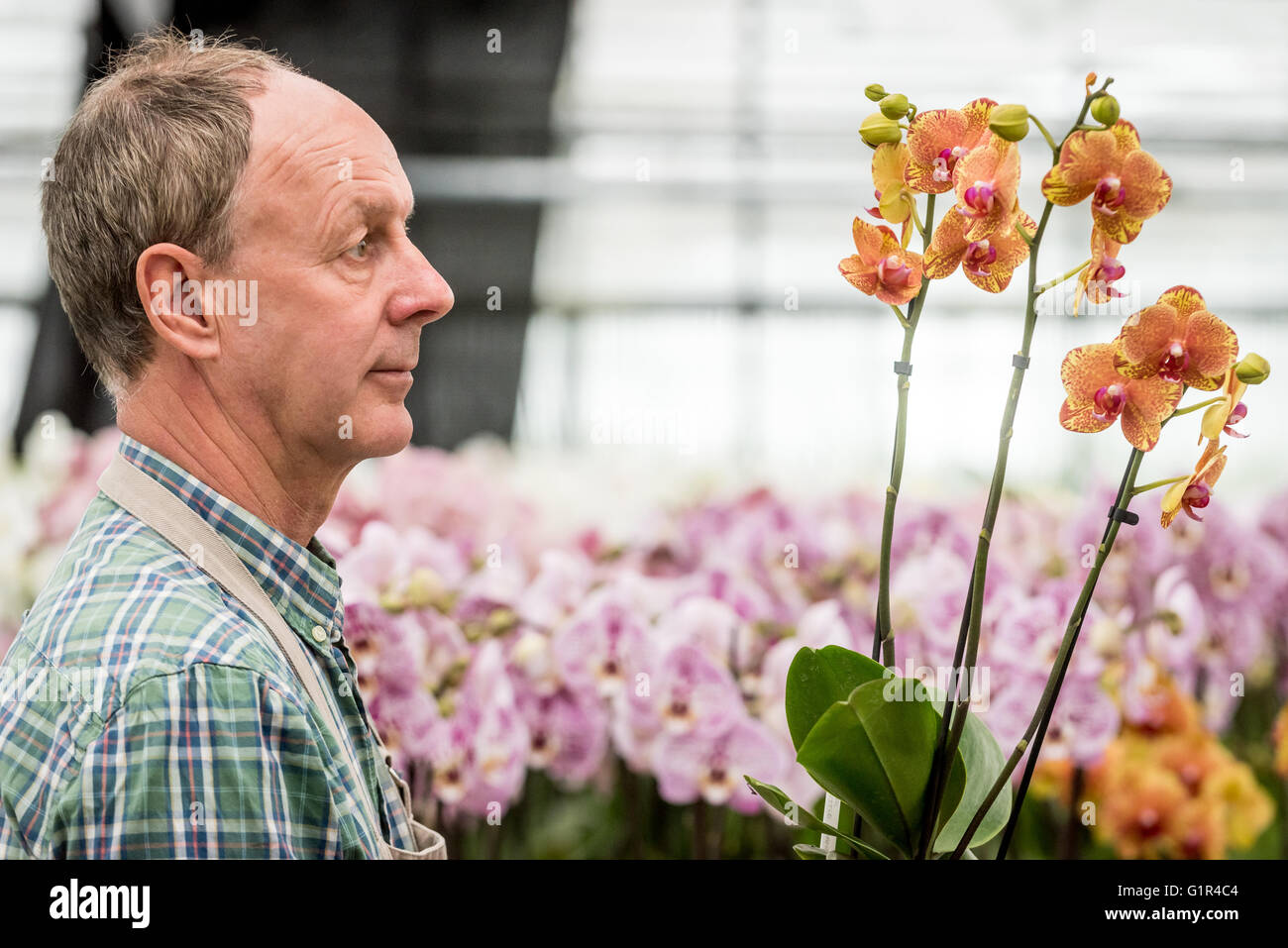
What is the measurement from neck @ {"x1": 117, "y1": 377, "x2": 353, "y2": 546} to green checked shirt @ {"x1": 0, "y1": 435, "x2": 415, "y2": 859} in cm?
9

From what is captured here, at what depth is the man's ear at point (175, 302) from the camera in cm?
62

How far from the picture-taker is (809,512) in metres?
1.13

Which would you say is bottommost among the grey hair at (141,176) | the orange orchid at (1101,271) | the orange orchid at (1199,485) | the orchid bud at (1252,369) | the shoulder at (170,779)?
the shoulder at (170,779)

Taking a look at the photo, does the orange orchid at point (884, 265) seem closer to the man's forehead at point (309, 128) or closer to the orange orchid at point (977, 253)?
the orange orchid at point (977, 253)

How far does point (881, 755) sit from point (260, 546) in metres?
0.40

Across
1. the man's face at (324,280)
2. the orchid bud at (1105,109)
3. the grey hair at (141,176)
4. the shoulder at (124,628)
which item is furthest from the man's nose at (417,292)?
the orchid bud at (1105,109)

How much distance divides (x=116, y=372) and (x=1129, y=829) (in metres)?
0.95

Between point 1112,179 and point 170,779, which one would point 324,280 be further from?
point 1112,179

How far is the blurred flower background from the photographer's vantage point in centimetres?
91

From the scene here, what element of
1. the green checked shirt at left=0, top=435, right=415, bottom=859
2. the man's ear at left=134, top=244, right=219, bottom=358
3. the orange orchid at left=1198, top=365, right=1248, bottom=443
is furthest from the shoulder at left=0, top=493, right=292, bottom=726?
the orange orchid at left=1198, top=365, right=1248, bottom=443

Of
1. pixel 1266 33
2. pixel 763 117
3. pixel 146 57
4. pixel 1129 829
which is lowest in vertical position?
pixel 1129 829

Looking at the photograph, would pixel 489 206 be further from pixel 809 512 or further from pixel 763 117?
pixel 809 512

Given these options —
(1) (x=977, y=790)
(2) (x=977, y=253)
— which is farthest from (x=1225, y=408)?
(1) (x=977, y=790)
